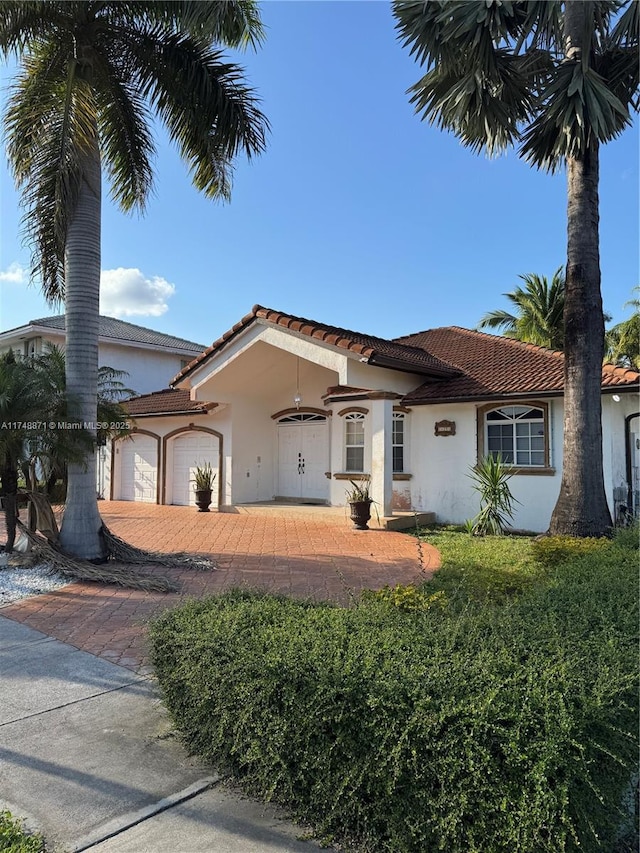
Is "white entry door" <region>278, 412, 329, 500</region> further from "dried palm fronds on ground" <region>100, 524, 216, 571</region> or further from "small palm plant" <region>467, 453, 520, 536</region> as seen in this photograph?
"dried palm fronds on ground" <region>100, 524, 216, 571</region>

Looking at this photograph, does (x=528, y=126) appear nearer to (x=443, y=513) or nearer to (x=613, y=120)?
(x=613, y=120)

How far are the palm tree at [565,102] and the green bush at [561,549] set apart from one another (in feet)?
5.20

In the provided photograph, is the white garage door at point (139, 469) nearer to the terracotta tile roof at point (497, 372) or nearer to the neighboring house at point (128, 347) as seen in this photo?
the neighboring house at point (128, 347)

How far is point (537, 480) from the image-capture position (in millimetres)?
13172

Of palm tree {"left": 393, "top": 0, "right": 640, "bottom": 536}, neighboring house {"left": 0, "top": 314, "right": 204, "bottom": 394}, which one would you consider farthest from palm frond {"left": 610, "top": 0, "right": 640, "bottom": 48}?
neighboring house {"left": 0, "top": 314, "right": 204, "bottom": 394}

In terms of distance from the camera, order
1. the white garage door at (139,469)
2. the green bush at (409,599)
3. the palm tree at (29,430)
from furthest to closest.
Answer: the white garage door at (139,469), the palm tree at (29,430), the green bush at (409,599)

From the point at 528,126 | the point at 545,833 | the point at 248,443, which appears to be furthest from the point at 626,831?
the point at 248,443

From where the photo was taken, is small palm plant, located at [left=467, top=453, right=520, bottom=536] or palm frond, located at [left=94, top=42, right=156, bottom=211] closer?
palm frond, located at [left=94, top=42, right=156, bottom=211]

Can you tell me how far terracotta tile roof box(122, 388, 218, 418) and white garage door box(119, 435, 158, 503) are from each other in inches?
41.5

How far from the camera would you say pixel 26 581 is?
819 centimetres

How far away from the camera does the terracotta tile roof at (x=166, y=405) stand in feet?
59.1

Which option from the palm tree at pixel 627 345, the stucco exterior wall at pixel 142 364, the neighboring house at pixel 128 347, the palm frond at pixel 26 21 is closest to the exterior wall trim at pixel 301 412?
the stucco exterior wall at pixel 142 364

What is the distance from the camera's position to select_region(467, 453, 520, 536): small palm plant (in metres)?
12.7

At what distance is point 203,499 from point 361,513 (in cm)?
585
